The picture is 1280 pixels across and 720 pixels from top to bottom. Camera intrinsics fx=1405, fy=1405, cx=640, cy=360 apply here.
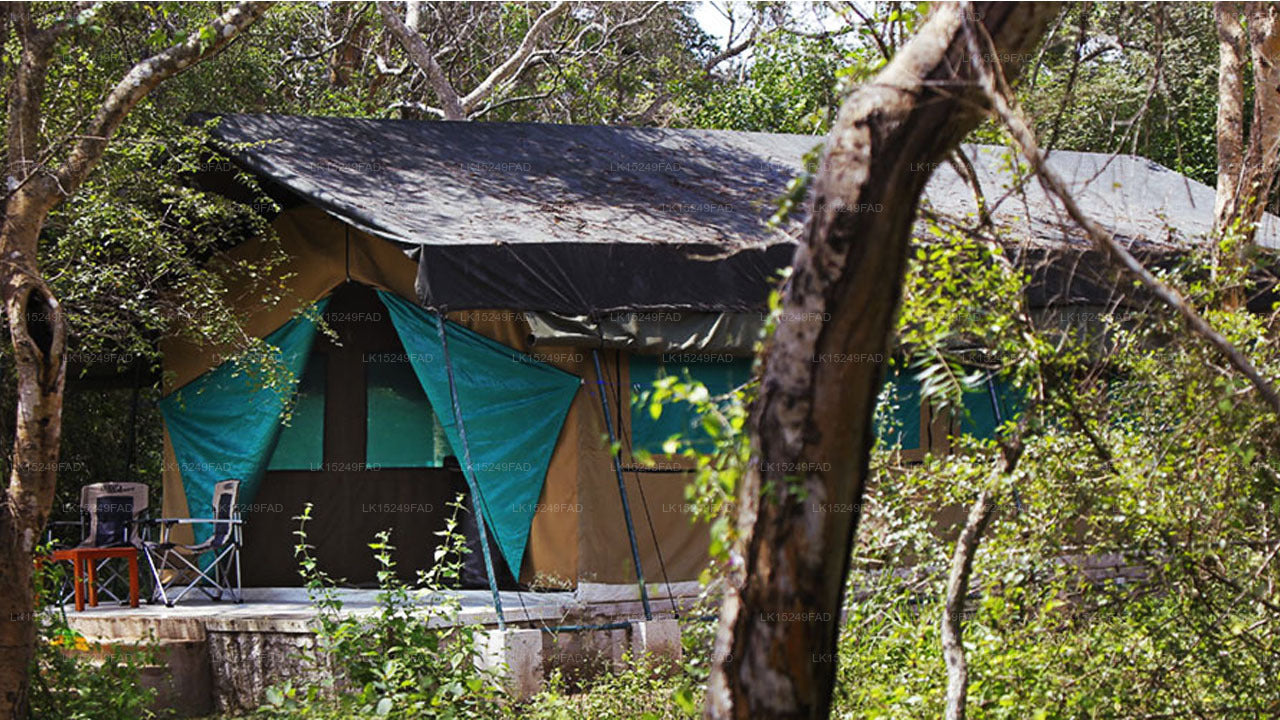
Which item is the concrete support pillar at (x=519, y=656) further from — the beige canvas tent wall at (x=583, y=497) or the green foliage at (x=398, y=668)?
the beige canvas tent wall at (x=583, y=497)

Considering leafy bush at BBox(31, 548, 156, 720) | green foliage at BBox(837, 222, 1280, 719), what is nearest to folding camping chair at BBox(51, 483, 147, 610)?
leafy bush at BBox(31, 548, 156, 720)

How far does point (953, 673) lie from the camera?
411 centimetres

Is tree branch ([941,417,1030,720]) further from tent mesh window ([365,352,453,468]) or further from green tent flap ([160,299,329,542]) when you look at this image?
tent mesh window ([365,352,453,468])

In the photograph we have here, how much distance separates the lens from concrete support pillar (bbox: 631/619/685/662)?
705 cm

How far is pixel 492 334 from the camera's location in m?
7.79

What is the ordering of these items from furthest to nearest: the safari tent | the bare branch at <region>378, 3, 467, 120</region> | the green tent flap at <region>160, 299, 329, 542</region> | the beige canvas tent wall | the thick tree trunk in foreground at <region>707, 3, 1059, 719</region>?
1. the bare branch at <region>378, 3, 467, 120</region>
2. the green tent flap at <region>160, 299, 329, 542</region>
3. the beige canvas tent wall
4. the safari tent
5. the thick tree trunk in foreground at <region>707, 3, 1059, 719</region>

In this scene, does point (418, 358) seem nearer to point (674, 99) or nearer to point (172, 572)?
point (172, 572)

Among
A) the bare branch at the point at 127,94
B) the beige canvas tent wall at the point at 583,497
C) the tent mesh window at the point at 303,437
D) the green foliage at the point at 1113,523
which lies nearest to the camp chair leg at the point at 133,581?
the tent mesh window at the point at 303,437

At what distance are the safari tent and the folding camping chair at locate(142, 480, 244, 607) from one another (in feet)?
0.86

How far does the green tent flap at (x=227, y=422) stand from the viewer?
8.56 metres

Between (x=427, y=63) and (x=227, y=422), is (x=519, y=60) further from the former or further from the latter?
(x=227, y=422)

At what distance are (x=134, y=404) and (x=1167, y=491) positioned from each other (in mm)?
7859

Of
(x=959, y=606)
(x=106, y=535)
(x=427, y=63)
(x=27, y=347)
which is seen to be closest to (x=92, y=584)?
(x=106, y=535)

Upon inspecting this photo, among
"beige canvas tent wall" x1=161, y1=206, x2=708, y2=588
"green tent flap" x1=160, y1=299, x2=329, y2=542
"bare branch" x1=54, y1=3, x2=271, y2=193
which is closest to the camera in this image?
"bare branch" x1=54, y1=3, x2=271, y2=193
